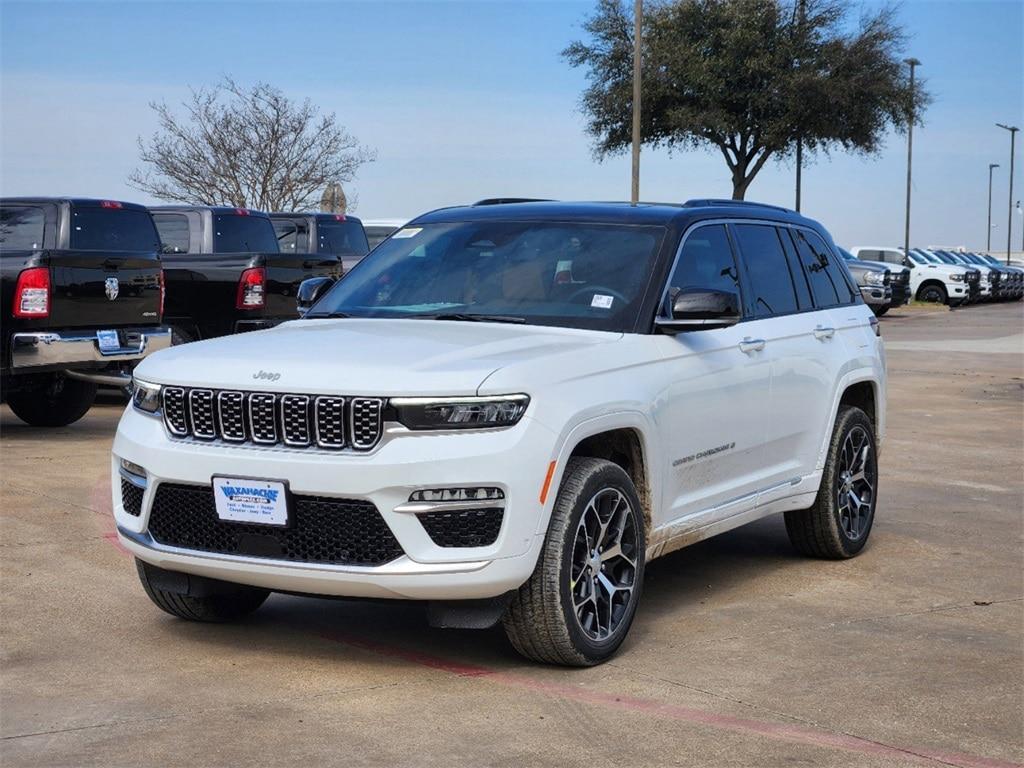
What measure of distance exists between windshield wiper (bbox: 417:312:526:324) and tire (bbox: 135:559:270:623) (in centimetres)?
137

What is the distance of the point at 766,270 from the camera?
7.47 m

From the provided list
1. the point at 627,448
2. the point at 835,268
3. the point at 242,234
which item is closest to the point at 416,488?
the point at 627,448

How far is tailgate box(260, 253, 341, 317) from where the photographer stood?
1484 cm

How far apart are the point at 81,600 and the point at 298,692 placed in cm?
181

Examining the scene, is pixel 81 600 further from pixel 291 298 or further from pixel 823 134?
pixel 823 134

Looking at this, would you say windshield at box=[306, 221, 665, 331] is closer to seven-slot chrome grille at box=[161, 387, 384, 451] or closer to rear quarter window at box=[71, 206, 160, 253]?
seven-slot chrome grille at box=[161, 387, 384, 451]

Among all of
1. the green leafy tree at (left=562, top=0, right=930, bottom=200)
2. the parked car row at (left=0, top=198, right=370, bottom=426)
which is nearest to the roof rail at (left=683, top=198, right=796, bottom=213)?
the parked car row at (left=0, top=198, right=370, bottom=426)

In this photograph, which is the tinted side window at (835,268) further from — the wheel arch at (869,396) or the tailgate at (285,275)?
the tailgate at (285,275)

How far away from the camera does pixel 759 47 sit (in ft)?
148

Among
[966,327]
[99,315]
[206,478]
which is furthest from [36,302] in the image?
[966,327]

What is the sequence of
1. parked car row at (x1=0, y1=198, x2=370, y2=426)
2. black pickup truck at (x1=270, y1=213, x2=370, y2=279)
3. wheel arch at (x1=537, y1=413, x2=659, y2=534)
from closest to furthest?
wheel arch at (x1=537, y1=413, x2=659, y2=534) → parked car row at (x1=0, y1=198, x2=370, y2=426) → black pickup truck at (x1=270, y1=213, x2=370, y2=279)

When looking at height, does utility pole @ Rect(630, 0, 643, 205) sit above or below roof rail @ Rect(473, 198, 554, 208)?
above

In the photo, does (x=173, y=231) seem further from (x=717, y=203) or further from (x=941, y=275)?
(x=941, y=275)

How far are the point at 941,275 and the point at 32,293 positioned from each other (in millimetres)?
40807
